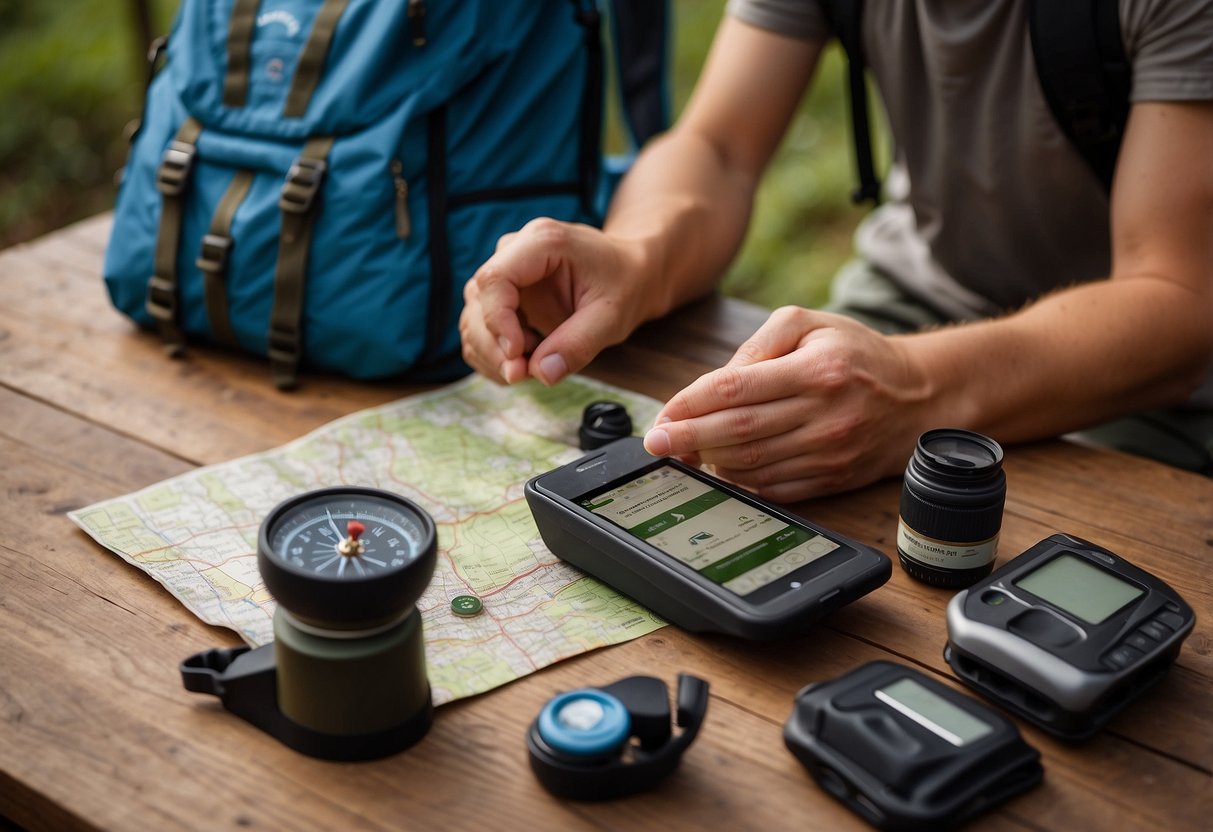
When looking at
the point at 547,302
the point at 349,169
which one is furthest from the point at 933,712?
the point at 349,169

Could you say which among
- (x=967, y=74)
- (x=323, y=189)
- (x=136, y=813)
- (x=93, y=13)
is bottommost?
(x=93, y=13)

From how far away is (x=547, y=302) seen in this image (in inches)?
63.4

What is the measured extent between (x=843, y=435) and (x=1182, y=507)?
0.43 m

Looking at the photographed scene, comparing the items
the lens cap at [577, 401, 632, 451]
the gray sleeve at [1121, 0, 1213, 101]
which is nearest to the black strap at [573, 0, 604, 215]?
the lens cap at [577, 401, 632, 451]

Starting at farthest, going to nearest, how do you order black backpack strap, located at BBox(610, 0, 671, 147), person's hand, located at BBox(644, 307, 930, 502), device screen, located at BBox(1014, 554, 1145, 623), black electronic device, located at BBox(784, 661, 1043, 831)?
black backpack strap, located at BBox(610, 0, 671, 147), person's hand, located at BBox(644, 307, 930, 502), device screen, located at BBox(1014, 554, 1145, 623), black electronic device, located at BBox(784, 661, 1043, 831)

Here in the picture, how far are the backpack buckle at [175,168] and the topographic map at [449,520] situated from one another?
460 mm

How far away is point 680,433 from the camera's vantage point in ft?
4.38

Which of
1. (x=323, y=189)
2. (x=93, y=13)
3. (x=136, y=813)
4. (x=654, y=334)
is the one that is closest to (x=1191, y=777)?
(x=136, y=813)

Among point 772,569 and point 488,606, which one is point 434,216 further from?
point 772,569

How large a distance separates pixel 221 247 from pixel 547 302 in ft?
1.58

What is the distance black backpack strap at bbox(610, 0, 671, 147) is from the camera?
2.09m

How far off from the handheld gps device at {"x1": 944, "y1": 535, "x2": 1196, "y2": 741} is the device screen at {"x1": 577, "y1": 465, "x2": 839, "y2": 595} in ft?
0.56

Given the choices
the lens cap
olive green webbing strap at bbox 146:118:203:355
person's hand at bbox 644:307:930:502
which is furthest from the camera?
olive green webbing strap at bbox 146:118:203:355

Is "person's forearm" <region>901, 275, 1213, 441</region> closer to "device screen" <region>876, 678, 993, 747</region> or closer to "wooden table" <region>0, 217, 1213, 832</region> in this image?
"wooden table" <region>0, 217, 1213, 832</region>
